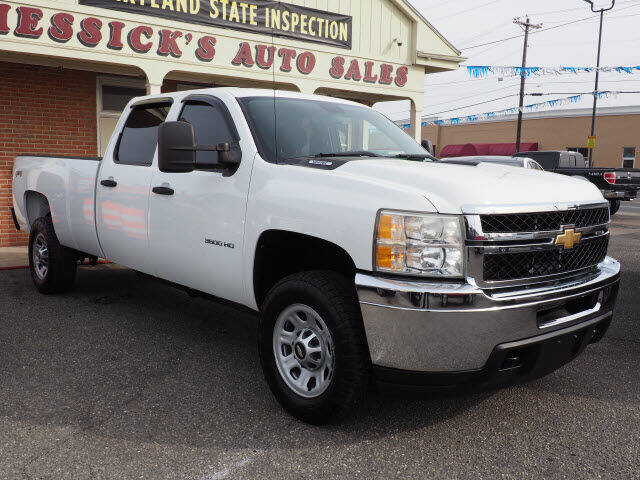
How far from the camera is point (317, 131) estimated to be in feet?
13.6

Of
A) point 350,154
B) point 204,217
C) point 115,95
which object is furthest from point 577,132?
point 204,217

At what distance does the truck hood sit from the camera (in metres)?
2.85

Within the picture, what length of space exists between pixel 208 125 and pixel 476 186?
2162mm

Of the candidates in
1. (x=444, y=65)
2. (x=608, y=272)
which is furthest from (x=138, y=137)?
(x=444, y=65)

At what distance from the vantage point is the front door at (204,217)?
12.4ft

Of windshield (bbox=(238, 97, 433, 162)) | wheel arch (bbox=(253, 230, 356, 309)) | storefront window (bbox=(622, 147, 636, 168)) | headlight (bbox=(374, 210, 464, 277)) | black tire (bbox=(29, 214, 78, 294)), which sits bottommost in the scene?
black tire (bbox=(29, 214, 78, 294))

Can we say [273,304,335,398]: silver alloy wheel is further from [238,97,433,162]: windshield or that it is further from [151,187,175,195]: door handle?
[151,187,175,195]: door handle

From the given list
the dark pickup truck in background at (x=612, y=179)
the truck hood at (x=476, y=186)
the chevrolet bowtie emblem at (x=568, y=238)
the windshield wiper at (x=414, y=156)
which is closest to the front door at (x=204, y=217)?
the truck hood at (x=476, y=186)

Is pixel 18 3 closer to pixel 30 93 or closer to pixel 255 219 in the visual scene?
pixel 30 93

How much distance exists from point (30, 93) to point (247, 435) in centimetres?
878

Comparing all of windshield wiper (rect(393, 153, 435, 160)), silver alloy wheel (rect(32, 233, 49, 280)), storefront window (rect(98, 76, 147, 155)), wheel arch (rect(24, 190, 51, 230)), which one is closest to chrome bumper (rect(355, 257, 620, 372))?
windshield wiper (rect(393, 153, 435, 160))

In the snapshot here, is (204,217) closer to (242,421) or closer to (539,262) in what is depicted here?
(242,421)

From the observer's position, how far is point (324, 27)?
11188 millimetres

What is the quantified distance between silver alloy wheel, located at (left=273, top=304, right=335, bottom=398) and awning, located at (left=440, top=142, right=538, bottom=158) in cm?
3926
